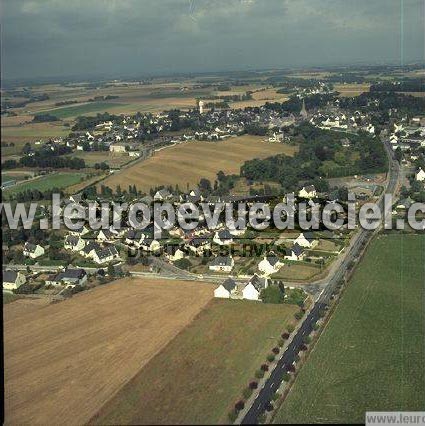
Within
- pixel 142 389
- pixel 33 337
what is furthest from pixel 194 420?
pixel 33 337

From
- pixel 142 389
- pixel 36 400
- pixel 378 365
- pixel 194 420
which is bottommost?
pixel 378 365

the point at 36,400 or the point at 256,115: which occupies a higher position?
the point at 256,115

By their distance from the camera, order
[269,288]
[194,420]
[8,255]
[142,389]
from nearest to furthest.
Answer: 1. [194,420]
2. [142,389]
3. [269,288]
4. [8,255]

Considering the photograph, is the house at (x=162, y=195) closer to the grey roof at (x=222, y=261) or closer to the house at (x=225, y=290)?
the grey roof at (x=222, y=261)

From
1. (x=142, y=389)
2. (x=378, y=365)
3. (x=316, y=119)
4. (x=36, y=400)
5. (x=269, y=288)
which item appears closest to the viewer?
(x=142, y=389)

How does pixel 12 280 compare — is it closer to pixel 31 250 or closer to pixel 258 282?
pixel 31 250

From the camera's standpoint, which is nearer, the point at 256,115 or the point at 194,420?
the point at 194,420

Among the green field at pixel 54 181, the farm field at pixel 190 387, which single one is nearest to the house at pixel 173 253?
the green field at pixel 54 181

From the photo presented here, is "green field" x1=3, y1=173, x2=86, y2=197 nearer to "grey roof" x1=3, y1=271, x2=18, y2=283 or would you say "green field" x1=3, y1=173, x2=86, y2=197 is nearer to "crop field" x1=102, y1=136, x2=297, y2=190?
"crop field" x1=102, y1=136, x2=297, y2=190

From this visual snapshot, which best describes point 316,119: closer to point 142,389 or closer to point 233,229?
point 233,229
